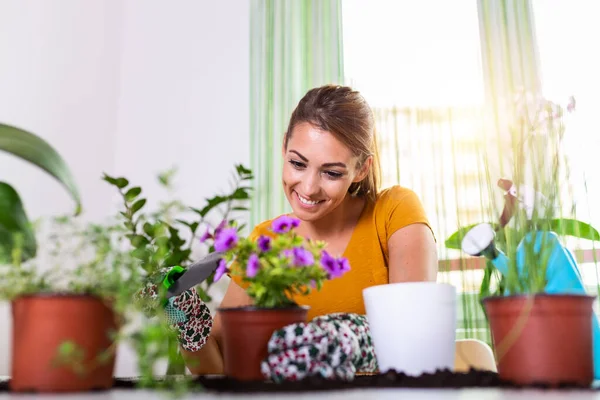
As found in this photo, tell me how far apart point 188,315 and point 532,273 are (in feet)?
1.88

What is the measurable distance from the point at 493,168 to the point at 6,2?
5.92 ft

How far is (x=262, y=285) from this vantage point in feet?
2.02

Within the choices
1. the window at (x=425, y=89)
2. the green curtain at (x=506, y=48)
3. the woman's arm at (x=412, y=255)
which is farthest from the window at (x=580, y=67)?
the woman's arm at (x=412, y=255)

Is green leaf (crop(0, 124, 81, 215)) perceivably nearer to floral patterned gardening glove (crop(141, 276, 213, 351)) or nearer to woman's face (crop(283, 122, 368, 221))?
floral patterned gardening glove (crop(141, 276, 213, 351))

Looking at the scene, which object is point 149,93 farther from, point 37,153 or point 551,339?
point 551,339

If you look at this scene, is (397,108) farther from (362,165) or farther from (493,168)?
(493,168)

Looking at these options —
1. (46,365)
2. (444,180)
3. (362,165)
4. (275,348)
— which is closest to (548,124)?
(275,348)

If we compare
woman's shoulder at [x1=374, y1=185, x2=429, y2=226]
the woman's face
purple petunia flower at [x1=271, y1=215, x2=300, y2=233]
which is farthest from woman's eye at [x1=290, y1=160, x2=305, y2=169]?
purple petunia flower at [x1=271, y1=215, x2=300, y2=233]

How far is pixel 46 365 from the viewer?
498mm

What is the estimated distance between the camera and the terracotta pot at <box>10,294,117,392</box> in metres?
0.50

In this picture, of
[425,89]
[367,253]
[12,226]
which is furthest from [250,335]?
[425,89]

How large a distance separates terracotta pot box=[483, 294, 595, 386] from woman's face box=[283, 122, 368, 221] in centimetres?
78

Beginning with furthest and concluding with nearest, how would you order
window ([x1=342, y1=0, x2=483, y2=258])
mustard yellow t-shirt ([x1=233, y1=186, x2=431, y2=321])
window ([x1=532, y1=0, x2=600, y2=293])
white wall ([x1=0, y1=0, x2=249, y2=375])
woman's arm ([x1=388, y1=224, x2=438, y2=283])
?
window ([x1=342, y1=0, x2=483, y2=258]) < window ([x1=532, y1=0, x2=600, y2=293]) < white wall ([x1=0, y1=0, x2=249, y2=375]) < mustard yellow t-shirt ([x1=233, y1=186, x2=431, y2=321]) < woman's arm ([x1=388, y1=224, x2=438, y2=283])

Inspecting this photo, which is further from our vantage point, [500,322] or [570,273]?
[570,273]
